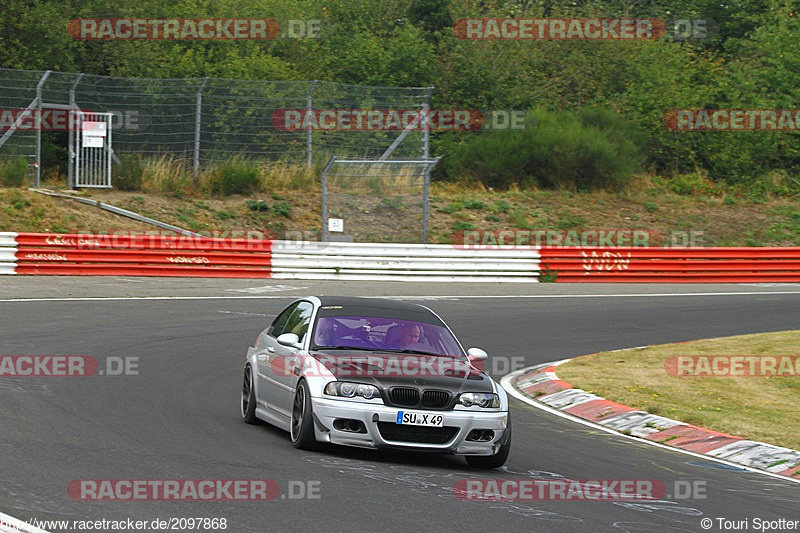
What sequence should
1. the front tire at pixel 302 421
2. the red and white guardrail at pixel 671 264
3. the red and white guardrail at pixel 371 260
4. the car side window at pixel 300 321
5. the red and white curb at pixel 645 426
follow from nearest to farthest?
1. the front tire at pixel 302 421
2. the car side window at pixel 300 321
3. the red and white curb at pixel 645 426
4. the red and white guardrail at pixel 371 260
5. the red and white guardrail at pixel 671 264

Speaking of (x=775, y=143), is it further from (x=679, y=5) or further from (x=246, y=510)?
(x=246, y=510)

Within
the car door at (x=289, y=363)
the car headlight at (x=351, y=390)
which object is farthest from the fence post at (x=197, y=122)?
the car headlight at (x=351, y=390)

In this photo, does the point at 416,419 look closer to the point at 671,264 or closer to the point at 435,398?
the point at 435,398

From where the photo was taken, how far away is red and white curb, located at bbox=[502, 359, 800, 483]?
10789 mm

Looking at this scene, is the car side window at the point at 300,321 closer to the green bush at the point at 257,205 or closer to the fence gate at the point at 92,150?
the fence gate at the point at 92,150

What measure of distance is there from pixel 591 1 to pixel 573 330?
38.9 meters

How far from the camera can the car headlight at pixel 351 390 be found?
8.99m

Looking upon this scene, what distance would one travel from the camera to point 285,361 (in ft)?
33.0

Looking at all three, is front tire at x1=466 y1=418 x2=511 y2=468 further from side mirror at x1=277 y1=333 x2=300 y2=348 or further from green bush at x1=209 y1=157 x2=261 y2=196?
green bush at x1=209 y1=157 x2=261 y2=196

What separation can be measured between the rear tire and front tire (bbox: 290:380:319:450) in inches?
47.3

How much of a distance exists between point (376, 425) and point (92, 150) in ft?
73.0

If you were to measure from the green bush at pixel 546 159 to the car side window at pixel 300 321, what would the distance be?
26.0 m

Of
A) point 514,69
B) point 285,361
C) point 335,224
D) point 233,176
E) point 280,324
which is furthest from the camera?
point 514,69

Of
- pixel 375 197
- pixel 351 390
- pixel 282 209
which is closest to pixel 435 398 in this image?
pixel 351 390
